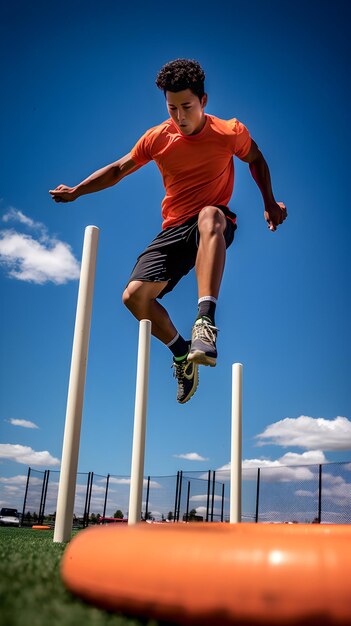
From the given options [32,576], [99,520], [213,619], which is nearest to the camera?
[213,619]

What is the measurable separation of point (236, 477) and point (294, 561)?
398 cm

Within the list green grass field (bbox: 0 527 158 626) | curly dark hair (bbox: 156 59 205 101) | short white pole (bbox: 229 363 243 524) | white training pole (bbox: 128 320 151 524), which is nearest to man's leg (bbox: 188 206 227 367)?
curly dark hair (bbox: 156 59 205 101)

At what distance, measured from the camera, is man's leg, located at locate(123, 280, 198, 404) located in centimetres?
402

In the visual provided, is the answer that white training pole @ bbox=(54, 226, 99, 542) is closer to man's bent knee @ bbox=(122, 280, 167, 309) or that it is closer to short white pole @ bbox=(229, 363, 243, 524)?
man's bent knee @ bbox=(122, 280, 167, 309)

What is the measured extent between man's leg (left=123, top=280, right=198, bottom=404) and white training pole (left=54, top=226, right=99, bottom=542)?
1.46ft

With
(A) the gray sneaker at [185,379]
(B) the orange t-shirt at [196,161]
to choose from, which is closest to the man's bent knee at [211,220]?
(B) the orange t-shirt at [196,161]

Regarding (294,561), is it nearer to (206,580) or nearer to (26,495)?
(206,580)

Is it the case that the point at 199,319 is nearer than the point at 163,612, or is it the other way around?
the point at 163,612

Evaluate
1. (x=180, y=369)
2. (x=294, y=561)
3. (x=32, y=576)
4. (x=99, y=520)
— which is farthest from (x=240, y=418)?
(x=99, y=520)

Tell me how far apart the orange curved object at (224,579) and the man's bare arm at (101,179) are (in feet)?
10.4

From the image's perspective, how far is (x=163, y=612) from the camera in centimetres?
137

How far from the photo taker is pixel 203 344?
3064mm

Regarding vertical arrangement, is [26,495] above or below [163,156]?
below

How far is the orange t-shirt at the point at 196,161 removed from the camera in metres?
4.02
